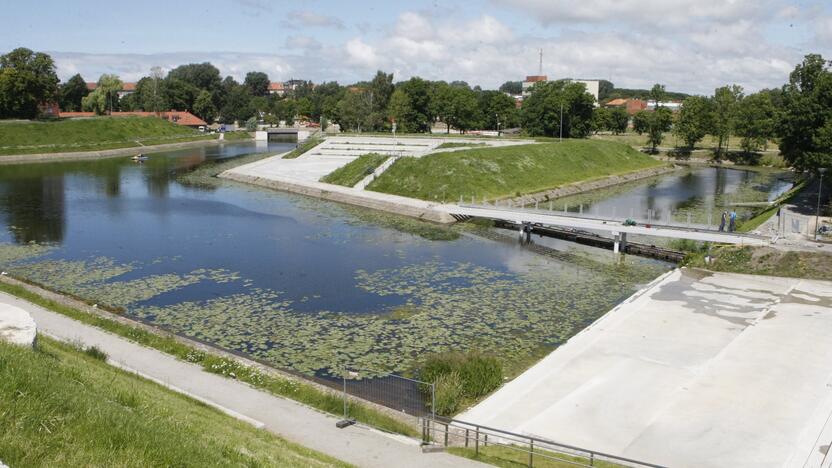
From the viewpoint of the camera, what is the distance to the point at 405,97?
107938 mm

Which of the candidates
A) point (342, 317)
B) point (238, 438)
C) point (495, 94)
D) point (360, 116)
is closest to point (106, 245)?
point (342, 317)

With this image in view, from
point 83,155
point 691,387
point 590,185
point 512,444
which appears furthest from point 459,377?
point 83,155

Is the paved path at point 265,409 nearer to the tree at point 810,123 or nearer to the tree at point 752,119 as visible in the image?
the tree at point 810,123

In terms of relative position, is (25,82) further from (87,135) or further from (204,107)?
(204,107)

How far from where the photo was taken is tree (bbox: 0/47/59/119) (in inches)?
4082

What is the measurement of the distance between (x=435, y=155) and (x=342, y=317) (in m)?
39.8

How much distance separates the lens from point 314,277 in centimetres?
3322

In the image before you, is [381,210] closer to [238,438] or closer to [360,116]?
[238,438]

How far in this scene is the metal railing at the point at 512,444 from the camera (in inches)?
575

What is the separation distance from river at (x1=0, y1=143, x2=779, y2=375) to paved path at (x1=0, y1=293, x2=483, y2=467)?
3138 mm

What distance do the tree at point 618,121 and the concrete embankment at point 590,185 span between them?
3986 cm

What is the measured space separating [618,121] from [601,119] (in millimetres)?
14663

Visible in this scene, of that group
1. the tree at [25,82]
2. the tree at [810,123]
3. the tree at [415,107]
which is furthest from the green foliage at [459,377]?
the tree at [25,82]

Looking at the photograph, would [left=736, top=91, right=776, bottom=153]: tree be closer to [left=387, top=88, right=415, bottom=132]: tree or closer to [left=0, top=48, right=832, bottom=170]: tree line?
[left=0, top=48, right=832, bottom=170]: tree line
